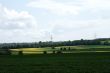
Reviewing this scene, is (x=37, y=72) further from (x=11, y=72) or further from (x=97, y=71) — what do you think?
(x=97, y=71)

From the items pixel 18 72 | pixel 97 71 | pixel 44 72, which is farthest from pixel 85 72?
pixel 18 72

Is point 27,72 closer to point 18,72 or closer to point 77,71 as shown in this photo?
point 18,72

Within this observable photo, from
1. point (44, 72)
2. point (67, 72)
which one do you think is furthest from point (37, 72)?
point (67, 72)

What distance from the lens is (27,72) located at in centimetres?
3666

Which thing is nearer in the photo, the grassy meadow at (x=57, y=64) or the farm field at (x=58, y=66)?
the farm field at (x=58, y=66)

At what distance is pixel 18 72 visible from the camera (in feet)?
121

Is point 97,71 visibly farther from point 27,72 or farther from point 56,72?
point 27,72

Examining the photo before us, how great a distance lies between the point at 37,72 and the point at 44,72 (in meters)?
0.69

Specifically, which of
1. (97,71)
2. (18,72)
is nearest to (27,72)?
(18,72)

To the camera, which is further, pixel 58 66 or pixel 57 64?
pixel 57 64

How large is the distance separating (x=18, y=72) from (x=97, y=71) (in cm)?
759

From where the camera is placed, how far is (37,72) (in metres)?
36.5

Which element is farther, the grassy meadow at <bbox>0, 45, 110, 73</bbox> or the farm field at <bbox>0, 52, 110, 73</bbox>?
the grassy meadow at <bbox>0, 45, 110, 73</bbox>

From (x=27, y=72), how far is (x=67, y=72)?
3927 mm
